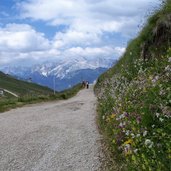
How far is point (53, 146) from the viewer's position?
14.0 meters

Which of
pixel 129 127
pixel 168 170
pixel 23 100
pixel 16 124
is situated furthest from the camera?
pixel 23 100

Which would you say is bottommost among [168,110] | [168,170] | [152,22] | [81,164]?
[81,164]

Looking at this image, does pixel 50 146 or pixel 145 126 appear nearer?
pixel 145 126

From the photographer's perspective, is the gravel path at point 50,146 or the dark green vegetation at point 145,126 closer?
the dark green vegetation at point 145,126

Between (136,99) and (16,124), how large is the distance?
11.0m

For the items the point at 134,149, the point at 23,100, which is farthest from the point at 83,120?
the point at 23,100

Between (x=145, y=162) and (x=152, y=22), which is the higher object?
(x=152, y=22)

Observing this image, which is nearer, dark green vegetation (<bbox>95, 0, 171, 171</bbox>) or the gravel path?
dark green vegetation (<bbox>95, 0, 171, 171</bbox>)

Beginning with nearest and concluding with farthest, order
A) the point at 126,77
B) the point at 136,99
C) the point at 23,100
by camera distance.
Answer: the point at 136,99 → the point at 126,77 → the point at 23,100

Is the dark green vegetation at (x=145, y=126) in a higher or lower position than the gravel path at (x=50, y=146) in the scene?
higher

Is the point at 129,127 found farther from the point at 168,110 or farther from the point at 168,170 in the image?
the point at 168,170

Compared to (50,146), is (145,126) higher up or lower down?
higher up

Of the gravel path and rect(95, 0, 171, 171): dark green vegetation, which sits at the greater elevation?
rect(95, 0, 171, 171): dark green vegetation

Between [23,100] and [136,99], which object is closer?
[136,99]
